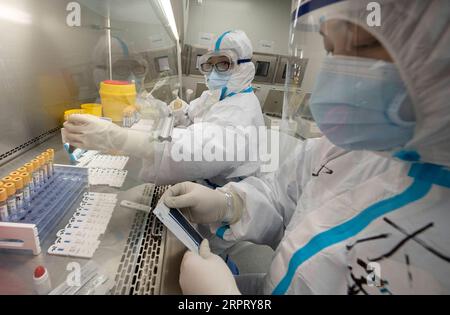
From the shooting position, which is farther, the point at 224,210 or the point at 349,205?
the point at 224,210

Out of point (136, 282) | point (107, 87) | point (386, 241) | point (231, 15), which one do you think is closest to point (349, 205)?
point (386, 241)

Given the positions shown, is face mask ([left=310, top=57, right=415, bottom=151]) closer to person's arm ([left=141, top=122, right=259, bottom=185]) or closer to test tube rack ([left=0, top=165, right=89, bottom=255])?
person's arm ([left=141, top=122, right=259, bottom=185])

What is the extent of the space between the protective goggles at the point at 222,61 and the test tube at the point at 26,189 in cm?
124

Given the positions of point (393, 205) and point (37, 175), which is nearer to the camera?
point (393, 205)

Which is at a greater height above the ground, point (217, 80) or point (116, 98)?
point (217, 80)

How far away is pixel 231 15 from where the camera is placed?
387cm

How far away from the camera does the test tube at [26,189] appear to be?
28.6 inches

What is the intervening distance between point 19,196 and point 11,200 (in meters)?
0.03

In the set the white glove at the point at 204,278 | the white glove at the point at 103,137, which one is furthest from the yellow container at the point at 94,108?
the white glove at the point at 204,278

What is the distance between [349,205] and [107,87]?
139 centimetres

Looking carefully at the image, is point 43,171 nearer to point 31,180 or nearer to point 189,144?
point 31,180

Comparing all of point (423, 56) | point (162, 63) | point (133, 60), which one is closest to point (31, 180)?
point (423, 56)

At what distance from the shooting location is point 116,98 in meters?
1.43
